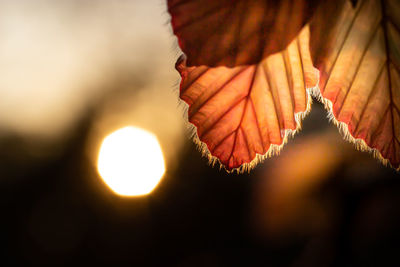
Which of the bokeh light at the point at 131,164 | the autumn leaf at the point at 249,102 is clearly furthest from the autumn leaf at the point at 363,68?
the bokeh light at the point at 131,164

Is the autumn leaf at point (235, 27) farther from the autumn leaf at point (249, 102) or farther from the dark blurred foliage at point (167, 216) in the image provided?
the dark blurred foliage at point (167, 216)

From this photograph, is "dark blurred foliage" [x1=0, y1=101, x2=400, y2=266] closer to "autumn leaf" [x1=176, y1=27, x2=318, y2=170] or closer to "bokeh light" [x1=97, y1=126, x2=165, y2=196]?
"bokeh light" [x1=97, y1=126, x2=165, y2=196]

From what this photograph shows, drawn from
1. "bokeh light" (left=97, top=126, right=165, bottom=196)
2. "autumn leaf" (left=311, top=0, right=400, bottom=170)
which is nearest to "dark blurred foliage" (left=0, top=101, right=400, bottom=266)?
"bokeh light" (left=97, top=126, right=165, bottom=196)

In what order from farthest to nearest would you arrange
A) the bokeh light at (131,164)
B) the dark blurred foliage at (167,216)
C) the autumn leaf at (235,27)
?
the bokeh light at (131,164), the dark blurred foliage at (167,216), the autumn leaf at (235,27)

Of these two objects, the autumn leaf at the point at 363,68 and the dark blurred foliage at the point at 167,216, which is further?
the dark blurred foliage at the point at 167,216

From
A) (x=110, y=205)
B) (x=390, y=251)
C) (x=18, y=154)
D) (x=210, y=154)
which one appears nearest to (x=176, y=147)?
(x=110, y=205)

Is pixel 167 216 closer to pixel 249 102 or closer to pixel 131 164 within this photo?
pixel 131 164

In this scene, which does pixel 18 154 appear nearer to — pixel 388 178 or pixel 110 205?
pixel 110 205
